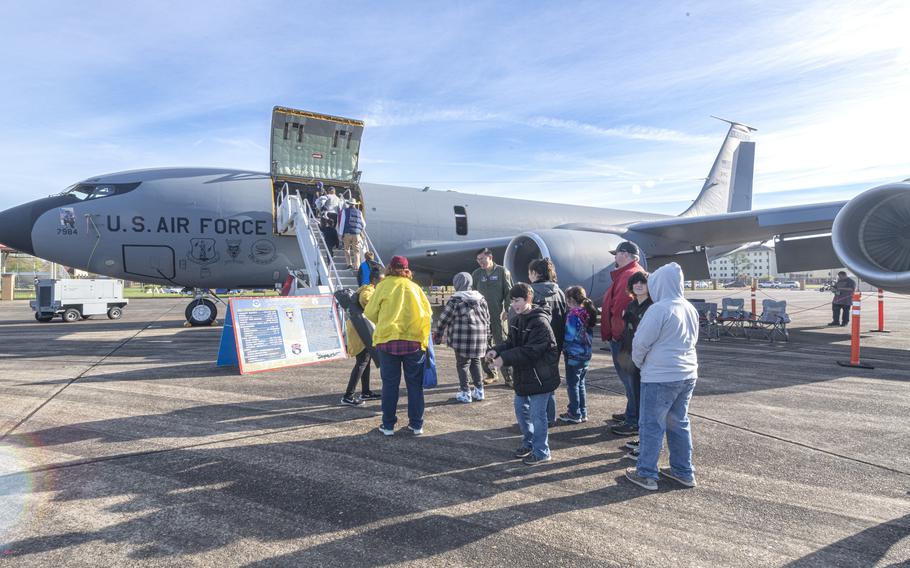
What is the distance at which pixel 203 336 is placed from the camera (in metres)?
12.8

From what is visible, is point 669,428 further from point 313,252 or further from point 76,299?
point 76,299

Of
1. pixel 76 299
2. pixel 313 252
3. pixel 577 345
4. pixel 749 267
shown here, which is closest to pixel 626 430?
pixel 577 345

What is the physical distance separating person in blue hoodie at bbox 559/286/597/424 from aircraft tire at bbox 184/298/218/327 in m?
12.5

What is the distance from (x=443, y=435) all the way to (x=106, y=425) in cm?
347

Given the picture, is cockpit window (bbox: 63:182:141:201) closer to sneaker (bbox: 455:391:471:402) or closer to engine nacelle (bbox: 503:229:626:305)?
engine nacelle (bbox: 503:229:626:305)

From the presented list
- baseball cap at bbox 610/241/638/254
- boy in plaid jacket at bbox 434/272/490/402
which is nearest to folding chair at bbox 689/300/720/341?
baseball cap at bbox 610/241/638/254

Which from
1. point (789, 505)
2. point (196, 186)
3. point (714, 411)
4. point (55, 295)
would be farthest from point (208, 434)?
point (55, 295)

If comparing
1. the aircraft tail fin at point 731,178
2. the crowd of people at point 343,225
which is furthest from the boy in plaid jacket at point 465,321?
the aircraft tail fin at point 731,178

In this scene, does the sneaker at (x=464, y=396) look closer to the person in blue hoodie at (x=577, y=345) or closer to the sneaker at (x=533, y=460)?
the person in blue hoodie at (x=577, y=345)

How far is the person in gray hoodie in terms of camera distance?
385 centimetres

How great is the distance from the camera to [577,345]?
532cm

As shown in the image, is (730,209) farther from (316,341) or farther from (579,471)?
(579,471)

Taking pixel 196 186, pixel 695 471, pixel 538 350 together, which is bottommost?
pixel 695 471

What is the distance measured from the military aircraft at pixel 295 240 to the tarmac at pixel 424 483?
4.45 m
